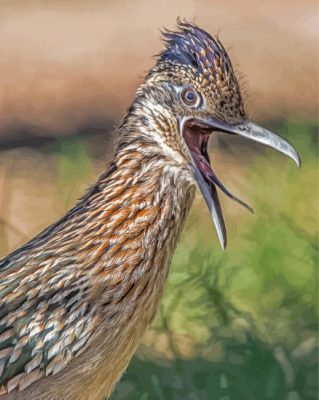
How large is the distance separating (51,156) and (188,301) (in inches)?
42.2

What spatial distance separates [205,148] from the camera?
422 centimetres

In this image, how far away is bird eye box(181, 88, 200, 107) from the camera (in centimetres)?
414

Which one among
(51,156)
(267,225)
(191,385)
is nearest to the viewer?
(191,385)

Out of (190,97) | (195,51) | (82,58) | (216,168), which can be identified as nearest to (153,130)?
(190,97)

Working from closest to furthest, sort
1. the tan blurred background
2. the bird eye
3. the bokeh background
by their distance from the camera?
the bird eye, the bokeh background, the tan blurred background

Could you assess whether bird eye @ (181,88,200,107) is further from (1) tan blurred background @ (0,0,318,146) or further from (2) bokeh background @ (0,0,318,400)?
(1) tan blurred background @ (0,0,318,146)

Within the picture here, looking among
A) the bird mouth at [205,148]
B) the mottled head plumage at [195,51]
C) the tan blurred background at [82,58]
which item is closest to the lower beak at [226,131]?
the bird mouth at [205,148]

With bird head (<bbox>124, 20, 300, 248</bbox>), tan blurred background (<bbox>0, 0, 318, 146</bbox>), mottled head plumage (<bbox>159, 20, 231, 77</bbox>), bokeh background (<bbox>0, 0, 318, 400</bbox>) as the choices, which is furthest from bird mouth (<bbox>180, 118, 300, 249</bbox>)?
tan blurred background (<bbox>0, 0, 318, 146</bbox>)

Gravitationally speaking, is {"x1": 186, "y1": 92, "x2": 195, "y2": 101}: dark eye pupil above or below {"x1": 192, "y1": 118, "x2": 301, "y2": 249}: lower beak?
above

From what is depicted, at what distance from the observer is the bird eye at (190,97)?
414 centimetres

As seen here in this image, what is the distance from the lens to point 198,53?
4.17 meters

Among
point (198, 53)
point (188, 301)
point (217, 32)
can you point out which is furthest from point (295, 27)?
point (198, 53)

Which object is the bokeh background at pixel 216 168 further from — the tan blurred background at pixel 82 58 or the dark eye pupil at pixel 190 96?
the dark eye pupil at pixel 190 96

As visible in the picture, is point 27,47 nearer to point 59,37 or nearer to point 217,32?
point 59,37
